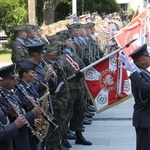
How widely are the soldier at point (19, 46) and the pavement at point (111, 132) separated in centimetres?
172

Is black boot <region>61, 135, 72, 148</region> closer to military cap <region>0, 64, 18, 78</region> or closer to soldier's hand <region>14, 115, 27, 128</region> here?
military cap <region>0, 64, 18, 78</region>

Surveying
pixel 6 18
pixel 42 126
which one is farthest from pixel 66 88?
pixel 6 18

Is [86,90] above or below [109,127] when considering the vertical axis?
above

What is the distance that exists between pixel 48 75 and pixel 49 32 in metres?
5.79

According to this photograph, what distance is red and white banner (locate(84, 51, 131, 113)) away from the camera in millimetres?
8883

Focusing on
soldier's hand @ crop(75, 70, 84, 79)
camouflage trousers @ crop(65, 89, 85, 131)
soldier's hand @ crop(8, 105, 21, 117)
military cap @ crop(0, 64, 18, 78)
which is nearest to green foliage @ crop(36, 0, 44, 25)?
camouflage trousers @ crop(65, 89, 85, 131)

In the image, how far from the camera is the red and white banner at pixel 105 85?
888 centimetres

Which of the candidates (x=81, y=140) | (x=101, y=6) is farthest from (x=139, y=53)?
(x=101, y=6)

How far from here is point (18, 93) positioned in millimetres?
5535

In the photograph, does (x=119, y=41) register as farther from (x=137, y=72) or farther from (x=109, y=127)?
(x=137, y=72)

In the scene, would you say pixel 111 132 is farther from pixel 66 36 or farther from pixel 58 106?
pixel 58 106

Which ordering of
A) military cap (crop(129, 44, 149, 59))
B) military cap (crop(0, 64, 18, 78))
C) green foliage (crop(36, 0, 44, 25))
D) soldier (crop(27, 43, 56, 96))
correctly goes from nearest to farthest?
military cap (crop(0, 64, 18, 78)) → military cap (crop(129, 44, 149, 59)) → soldier (crop(27, 43, 56, 96)) → green foliage (crop(36, 0, 44, 25))

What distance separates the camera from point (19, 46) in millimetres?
8617

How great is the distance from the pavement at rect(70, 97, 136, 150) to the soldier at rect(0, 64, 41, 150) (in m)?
3.24
